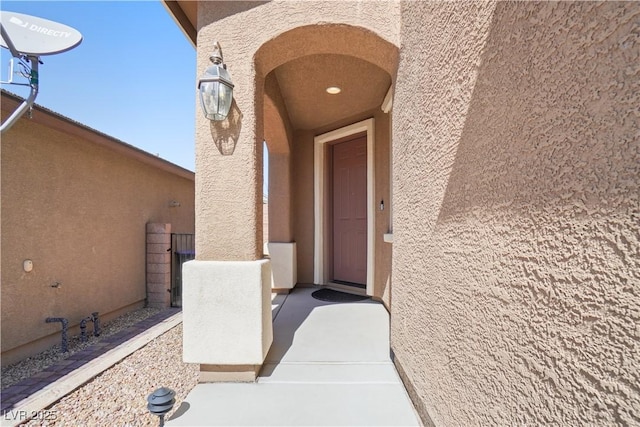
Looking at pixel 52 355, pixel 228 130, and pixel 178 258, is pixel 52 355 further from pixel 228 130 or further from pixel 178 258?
pixel 228 130

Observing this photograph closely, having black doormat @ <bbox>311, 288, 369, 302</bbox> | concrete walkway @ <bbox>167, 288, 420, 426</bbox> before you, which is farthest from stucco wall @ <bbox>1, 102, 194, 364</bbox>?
black doormat @ <bbox>311, 288, 369, 302</bbox>

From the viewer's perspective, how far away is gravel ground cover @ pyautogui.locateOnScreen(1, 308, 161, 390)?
386cm

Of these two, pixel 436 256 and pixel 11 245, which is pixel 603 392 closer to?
pixel 436 256

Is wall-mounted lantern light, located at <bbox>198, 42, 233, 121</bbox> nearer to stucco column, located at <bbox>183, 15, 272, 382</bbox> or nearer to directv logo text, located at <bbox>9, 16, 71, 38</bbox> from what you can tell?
stucco column, located at <bbox>183, 15, 272, 382</bbox>

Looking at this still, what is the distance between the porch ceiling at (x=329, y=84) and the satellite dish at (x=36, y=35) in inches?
99.1

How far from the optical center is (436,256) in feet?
6.95

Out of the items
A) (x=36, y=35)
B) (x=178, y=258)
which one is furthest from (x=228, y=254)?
(x=178, y=258)

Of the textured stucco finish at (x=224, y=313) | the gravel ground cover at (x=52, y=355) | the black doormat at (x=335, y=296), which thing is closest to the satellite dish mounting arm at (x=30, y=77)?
the textured stucco finish at (x=224, y=313)

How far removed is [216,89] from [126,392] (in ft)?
11.1

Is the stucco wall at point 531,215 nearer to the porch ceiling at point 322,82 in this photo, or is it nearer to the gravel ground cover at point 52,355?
the porch ceiling at point 322,82

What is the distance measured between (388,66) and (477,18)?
69.4 inches

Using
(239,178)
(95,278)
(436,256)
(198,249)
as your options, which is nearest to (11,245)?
(95,278)

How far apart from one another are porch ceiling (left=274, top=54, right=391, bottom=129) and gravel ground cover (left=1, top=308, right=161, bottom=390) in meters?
5.51

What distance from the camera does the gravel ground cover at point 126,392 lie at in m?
2.66
